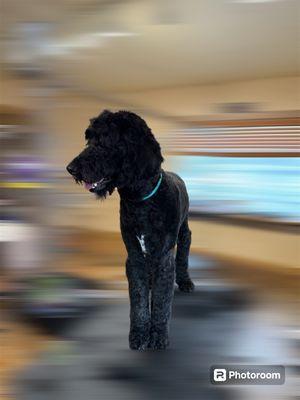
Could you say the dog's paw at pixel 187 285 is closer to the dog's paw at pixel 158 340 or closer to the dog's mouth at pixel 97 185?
the dog's paw at pixel 158 340

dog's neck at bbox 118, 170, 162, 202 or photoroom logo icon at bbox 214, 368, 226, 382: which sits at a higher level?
dog's neck at bbox 118, 170, 162, 202

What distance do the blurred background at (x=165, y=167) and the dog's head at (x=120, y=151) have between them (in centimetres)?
16

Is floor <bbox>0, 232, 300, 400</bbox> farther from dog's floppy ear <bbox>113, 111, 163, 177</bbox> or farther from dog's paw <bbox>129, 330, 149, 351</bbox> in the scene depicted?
dog's floppy ear <bbox>113, 111, 163, 177</bbox>

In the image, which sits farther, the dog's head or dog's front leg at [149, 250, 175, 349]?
dog's front leg at [149, 250, 175, 349]

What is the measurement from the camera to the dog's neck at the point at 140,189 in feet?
3.56

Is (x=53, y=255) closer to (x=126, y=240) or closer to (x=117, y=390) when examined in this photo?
(x=126, y=240)

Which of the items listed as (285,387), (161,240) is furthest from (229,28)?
(285,387)

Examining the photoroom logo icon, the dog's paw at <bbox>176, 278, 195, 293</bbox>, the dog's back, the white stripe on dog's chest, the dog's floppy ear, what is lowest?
the photoroom logo icon

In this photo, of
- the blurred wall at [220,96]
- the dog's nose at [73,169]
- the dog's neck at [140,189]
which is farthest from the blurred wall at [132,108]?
the dog's nose at [73,169]

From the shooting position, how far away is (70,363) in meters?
1.13

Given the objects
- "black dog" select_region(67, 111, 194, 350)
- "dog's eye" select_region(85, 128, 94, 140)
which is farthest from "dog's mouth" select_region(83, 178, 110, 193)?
"dog's eye" select_region(85, 128, 94, 140)

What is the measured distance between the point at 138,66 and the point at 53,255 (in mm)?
636

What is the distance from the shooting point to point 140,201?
1.11m

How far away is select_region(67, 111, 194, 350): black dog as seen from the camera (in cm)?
106
